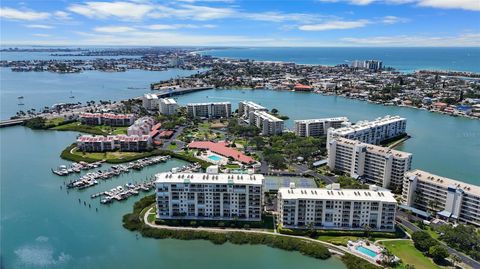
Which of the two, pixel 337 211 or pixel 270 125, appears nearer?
pixel 337 211

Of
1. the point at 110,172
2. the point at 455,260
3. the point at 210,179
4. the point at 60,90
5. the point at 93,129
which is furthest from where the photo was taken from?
the point at 60,90

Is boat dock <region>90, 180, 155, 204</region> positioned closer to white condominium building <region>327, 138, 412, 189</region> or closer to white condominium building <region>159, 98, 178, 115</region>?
white condominium building <region>327, 138, 412, 189</region>

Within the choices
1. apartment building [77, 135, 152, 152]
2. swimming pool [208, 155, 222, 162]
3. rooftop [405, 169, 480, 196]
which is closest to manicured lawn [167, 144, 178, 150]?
Answer: apartment building [77, 135, 152, 152]

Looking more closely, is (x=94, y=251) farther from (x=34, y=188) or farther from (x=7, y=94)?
(x=7, y=94)

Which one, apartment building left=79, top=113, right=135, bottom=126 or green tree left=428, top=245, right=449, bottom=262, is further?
apartment building left=79, top=113, right=135, bottom=126

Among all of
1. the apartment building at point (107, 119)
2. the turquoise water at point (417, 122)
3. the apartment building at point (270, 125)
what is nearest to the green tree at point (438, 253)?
the turquoise water at point (417, 122)

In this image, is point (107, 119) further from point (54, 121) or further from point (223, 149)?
point (223, 149)

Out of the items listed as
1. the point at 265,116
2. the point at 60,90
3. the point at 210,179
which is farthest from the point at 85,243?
the point at 60,90
